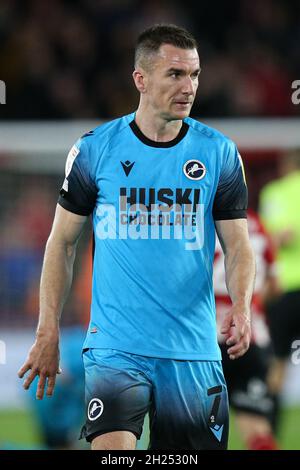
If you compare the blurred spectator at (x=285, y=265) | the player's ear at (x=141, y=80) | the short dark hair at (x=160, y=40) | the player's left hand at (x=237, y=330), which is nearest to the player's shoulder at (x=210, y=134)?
the player's ear at (x=141, y=80)

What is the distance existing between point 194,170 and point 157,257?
0.45 m

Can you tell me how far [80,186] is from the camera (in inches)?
212

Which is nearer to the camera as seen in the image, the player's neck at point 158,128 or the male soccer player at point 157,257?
the male soccer player at point 157,257

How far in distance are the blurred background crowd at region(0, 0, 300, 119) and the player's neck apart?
8769mm

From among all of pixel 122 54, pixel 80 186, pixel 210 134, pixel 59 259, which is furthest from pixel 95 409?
pixel 122 54

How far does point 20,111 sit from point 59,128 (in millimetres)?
2298

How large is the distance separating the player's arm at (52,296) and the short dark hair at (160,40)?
84 cm

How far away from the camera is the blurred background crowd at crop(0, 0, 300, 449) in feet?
38.9

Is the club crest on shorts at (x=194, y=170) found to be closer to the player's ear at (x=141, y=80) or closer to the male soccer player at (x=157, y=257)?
the male soccer player at (x=157, y=257)

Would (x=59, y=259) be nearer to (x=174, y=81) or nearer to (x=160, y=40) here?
(x=174, y=81)

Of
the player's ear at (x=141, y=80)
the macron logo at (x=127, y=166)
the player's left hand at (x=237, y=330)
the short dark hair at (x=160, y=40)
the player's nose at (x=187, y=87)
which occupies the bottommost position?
the player's left hand at (x=237, y=330)

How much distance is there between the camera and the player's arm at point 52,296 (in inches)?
205

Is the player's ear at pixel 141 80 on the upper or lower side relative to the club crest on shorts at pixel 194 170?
upper

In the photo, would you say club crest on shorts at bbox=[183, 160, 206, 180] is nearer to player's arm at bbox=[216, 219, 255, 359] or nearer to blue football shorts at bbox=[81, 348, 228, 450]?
player's arm at bbox=[216, 219, 255, 359]
